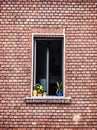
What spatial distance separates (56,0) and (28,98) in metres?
2.87

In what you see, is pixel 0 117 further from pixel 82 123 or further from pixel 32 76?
pixel 82 123

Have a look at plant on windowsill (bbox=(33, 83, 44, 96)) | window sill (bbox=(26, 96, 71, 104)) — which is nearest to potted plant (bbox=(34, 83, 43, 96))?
plant on windowsill (bbox=(33, 83, 44, 96))

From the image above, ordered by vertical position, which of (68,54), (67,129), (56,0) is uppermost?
(56,0)

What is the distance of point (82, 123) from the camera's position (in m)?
9.32

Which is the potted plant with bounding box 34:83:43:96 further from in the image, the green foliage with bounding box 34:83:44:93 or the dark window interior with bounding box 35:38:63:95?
the dark window interior with bounding box 35:38:63:95

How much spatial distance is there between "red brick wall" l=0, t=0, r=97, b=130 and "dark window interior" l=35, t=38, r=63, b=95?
374 mm

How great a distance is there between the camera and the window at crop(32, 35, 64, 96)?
32.0 feet

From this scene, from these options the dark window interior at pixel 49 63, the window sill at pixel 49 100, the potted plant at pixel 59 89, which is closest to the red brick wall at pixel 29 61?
the window sill at pixel 49 100

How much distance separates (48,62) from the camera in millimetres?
9797

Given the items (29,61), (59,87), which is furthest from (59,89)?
(29,61)

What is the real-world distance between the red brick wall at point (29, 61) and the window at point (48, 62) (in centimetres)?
29

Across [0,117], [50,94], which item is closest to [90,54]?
[50,94]

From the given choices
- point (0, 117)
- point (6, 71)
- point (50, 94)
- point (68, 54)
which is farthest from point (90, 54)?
point (0, 117)

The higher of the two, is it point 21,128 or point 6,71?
point 6,71
